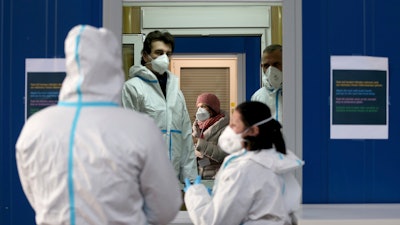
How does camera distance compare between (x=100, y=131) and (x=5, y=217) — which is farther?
(x=5, y=217)

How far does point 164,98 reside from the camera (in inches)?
132

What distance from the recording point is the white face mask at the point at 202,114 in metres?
3.55

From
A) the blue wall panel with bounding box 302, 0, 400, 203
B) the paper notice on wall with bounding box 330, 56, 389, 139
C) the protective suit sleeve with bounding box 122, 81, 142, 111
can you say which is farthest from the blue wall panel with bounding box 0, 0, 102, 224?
the paper notice on wall with bounding box 330, 56, 389, 139

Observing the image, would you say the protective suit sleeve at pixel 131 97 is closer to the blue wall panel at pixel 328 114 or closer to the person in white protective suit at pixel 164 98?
the person in white protective suit at pixel 164 98

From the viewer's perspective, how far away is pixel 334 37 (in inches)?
116

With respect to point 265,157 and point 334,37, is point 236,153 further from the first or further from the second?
point 334,37

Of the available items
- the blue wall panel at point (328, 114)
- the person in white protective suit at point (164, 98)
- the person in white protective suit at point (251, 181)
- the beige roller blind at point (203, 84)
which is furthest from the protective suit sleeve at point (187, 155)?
the person in white protective suit at point (251, 181)

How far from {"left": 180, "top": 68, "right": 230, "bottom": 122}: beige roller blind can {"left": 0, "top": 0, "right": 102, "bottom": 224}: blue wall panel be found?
0.85m

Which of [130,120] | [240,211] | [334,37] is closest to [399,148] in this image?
[334,37]

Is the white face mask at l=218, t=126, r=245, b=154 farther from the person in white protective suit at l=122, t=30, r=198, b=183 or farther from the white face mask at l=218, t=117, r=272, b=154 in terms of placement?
the person in white protective suit at l=122, t=30, r=198, b=183

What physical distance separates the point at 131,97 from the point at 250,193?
1290 mm

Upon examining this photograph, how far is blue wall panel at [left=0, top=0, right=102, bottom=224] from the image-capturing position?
9.52ft

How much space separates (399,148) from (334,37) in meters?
0.63

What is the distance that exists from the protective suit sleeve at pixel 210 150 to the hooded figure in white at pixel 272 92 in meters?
0.36
